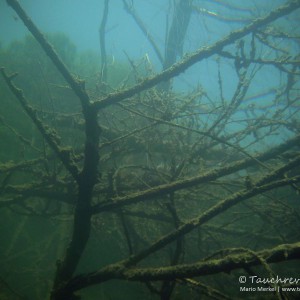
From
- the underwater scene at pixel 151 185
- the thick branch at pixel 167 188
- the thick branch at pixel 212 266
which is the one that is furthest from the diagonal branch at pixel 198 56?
the thick branch at pixel 212 266

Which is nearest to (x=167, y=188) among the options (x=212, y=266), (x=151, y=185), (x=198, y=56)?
(x=212, y=266)

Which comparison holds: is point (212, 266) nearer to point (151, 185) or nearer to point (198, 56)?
→ point (198, 56)

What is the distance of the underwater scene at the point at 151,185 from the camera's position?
221cm

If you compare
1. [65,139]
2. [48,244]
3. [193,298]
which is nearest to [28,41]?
[65,139]

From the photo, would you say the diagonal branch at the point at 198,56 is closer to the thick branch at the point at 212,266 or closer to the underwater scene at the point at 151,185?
the underwater scene at the point at 151,185

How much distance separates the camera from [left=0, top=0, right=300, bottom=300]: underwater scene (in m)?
2.21

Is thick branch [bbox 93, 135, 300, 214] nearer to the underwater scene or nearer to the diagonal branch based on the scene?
the underwater scene

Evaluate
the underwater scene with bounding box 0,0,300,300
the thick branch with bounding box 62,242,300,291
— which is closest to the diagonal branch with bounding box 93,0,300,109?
the underwater scene with bounding box 0,0,300,300

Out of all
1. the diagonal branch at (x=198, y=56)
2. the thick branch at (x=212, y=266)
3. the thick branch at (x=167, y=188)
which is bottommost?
the thick branch at (x=212, y=266)

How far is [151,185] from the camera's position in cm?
414

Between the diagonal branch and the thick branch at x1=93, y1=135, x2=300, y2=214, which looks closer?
the diagonal branch

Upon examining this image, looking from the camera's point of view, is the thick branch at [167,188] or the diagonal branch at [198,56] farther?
the thick branch at [167,188]

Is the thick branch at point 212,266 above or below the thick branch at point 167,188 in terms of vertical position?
below

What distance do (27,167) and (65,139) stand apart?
2320mm
